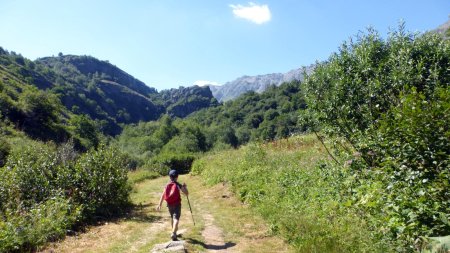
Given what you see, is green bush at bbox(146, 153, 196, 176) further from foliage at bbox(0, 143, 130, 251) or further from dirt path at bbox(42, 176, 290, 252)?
dirt path at bbox(42, 176, 290, 252)

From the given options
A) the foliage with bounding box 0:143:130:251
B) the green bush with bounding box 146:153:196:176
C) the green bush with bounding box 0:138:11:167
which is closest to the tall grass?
the foliage with bounding box 0:143:130:251

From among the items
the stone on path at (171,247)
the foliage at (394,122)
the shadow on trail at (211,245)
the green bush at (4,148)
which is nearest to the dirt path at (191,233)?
the shadow on trail at (211,245)

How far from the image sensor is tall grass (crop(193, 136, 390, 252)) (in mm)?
8258

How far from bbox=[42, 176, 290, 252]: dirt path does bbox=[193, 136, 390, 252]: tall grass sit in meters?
0.60

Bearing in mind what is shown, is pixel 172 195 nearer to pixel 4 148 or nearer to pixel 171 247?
pixel 171 247

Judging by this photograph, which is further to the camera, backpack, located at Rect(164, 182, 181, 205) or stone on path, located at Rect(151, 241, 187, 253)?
backpack, located at Rect(164, 182, 181, 205)

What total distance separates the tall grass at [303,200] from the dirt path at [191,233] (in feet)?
1.98

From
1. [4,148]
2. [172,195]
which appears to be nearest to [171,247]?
[172,195]

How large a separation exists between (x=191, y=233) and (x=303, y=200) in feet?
13.3

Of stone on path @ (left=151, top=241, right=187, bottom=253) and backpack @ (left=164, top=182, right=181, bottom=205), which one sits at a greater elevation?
backpack @ (left=164, top=182, right=181, bottom=205)

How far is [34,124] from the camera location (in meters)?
64.4

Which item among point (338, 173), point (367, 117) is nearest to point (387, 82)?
point (367, 117)

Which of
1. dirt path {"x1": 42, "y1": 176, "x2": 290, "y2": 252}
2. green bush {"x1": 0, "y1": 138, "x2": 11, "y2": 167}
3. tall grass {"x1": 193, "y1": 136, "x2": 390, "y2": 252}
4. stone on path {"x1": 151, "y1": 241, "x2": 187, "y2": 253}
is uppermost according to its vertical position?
green bush {"x1": 0, "y1": 138, "x2": 11, "y2": 167}

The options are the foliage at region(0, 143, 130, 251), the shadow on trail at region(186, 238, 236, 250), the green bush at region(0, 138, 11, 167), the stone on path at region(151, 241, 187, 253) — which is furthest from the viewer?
the green bush at region(0, 138, 11, 167)
